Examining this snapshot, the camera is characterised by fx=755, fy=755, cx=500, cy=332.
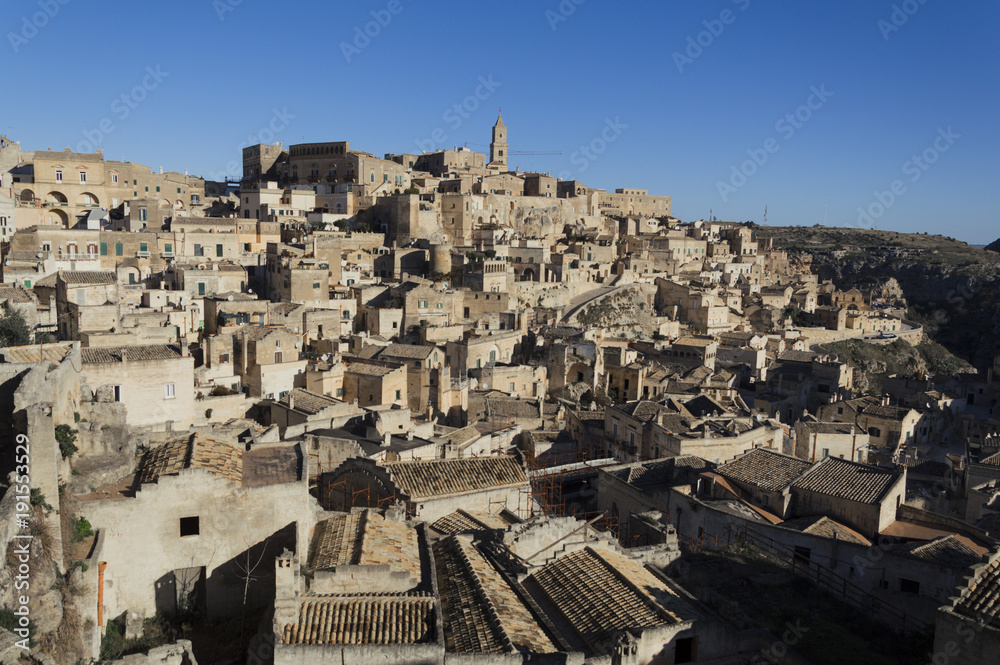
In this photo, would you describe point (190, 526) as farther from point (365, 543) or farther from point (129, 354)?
point (129, 354)

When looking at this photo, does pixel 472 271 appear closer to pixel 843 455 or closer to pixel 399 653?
pixel 843 455

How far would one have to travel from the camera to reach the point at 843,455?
24.5 m

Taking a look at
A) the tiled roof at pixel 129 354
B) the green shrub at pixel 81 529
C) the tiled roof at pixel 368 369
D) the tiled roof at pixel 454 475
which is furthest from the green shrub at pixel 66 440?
the tiled roof at pixel 368 369

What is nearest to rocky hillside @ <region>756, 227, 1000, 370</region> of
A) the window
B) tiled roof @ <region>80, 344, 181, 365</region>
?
tiled roof @ <region>80, 344, 181, 365</region>

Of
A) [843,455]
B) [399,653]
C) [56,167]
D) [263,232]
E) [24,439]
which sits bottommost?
[843,455]

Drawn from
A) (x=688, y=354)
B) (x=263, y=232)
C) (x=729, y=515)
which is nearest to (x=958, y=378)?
(x=688, y=354)

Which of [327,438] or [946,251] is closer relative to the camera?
[327,438]

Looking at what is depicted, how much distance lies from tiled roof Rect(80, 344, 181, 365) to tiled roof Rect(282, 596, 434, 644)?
1126 centimetres

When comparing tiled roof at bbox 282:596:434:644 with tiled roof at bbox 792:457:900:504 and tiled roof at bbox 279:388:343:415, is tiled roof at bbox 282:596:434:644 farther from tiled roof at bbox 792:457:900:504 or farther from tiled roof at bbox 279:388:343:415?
tiled roof at bbox 279:388:343:415

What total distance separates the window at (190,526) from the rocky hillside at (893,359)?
45.0m

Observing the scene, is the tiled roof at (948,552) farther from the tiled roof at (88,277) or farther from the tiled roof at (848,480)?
the tiled roof at (88,277)

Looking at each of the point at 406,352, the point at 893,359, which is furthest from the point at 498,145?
the point at 406,352

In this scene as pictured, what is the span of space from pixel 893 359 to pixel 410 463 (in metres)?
50.9

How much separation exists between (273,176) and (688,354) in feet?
129
